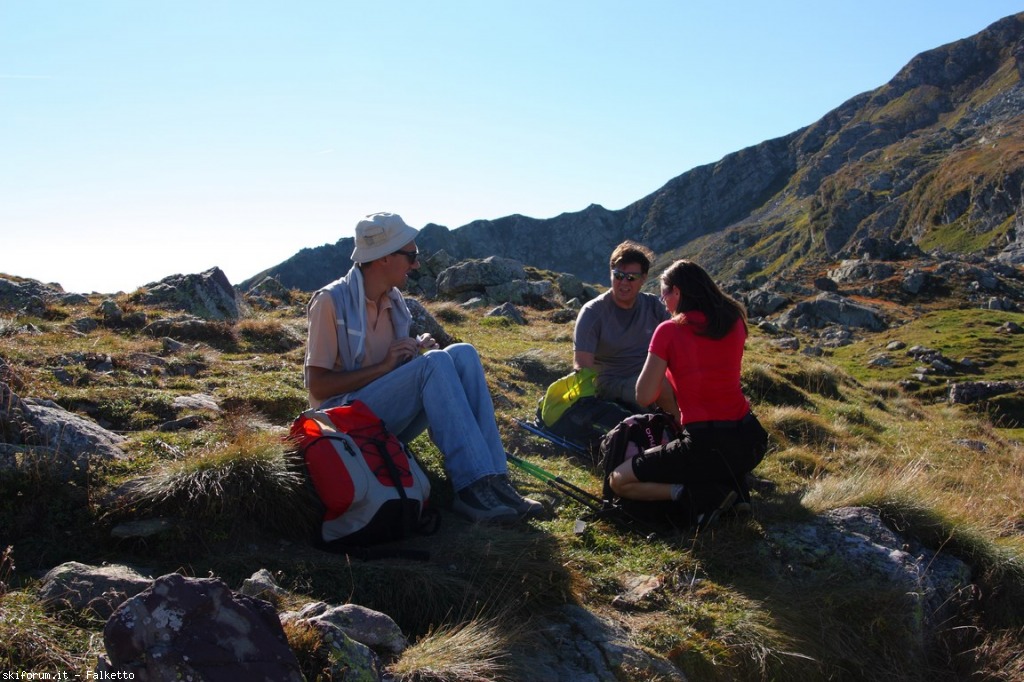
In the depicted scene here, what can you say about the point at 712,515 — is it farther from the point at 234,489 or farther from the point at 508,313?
the point at 508,313

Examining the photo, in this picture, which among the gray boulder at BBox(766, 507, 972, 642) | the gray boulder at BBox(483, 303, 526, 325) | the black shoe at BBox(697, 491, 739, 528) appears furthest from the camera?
the gray boulder at BBox(483, 303, 526, 325)

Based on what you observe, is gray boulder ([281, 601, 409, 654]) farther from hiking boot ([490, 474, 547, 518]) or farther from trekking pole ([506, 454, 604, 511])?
trekking pole ([506, 454, 604, 511])

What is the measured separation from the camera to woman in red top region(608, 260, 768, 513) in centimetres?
527

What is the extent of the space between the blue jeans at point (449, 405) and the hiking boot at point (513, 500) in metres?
0.10

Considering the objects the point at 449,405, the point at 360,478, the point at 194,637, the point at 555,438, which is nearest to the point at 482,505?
the point at 449,405

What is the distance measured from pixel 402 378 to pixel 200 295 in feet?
35.0

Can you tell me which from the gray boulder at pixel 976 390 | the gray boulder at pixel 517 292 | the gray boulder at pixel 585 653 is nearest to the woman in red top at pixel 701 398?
the gray boulder at pixel 585 653

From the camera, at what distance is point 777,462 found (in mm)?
7965

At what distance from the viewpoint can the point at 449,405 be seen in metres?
5.23

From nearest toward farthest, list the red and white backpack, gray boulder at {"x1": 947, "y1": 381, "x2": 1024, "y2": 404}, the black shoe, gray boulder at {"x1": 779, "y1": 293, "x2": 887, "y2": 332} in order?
the red and white backpack
the black shoe
gray boulder at {"x1": 947, "y1": 381, "x2": 1024, "y2": 404}
gray boulder at {"x1": 779, "y1": 293, "x2": 887, "y2": 332}

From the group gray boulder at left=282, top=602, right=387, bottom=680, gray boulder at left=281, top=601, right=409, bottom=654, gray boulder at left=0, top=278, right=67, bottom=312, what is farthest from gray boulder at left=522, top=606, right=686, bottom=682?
gray boulder at left=0, top=278, right=67, bottom=312

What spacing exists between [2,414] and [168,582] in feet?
9.56

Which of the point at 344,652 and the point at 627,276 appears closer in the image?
the point at 344,652

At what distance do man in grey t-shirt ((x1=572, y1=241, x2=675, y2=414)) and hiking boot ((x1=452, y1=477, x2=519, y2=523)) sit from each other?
2899 millimetres
